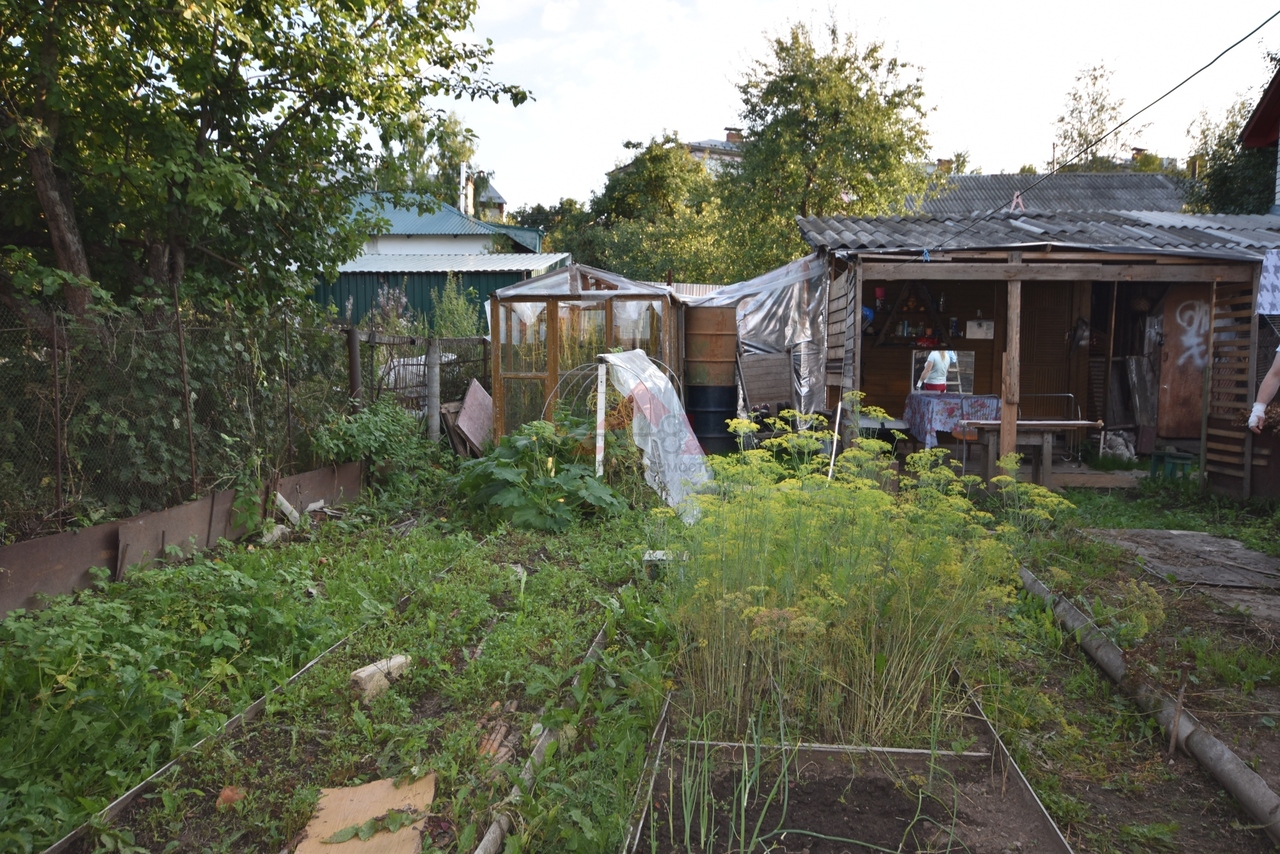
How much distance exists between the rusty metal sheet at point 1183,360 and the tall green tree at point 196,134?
9.30 metres

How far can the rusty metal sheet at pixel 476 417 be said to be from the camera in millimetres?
10531

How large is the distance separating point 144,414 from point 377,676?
301 cm

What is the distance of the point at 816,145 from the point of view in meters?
19.4

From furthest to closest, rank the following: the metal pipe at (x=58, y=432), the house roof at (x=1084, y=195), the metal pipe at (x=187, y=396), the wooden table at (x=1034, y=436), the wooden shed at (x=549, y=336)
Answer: the house roof at (x=1084, y=195) < the wooden shed at (x=549, y=336) < the wooden table at (x=1034, y=436) < the metal pipe at (x=187, y=396) < the metal pipe at (x=58, y=432)

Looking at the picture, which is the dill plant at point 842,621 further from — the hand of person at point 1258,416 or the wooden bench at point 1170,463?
the wooden bench at point 1170,463

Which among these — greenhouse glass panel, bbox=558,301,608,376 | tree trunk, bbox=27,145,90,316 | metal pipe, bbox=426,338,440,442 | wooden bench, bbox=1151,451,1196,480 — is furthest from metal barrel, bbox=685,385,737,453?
tree trunk, bbox=27,145,90,316

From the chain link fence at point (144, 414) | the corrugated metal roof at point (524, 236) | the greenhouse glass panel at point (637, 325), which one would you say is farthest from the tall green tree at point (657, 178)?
the chain link fence at point (144, 414)

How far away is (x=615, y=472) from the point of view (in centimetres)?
805

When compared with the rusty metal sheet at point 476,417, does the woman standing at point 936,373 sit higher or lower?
higher

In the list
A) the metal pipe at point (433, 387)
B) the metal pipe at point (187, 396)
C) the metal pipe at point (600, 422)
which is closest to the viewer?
the metal pipe at point (187, 396)

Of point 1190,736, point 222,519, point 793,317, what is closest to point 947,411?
Result: point 793,317

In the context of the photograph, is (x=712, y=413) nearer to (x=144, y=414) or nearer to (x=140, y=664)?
(x=144, y=414)

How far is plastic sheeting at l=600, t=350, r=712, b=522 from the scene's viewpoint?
8047 millimetres

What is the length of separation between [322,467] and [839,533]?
17.3ft
